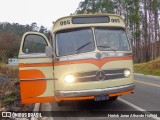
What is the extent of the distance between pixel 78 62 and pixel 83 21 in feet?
4.68

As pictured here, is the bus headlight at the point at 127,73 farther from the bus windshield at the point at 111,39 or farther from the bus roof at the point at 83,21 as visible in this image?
the bus roof at the point at 83,21

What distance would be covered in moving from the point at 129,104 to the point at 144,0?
55067mm

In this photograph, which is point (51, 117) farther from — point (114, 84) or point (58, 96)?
point (114, 84)

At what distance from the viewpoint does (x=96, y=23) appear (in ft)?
36.6

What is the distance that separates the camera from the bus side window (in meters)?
11.2

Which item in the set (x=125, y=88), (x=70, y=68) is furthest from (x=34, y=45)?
(x=125, y=88)

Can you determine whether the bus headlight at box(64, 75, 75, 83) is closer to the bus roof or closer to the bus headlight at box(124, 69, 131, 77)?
the bus roof

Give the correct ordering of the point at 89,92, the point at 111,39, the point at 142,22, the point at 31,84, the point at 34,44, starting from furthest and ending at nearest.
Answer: the point at 142,22, the point at 34,44, the point at 111,39, the point at 31,84, the point at 89,92

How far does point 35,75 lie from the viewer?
1082cm

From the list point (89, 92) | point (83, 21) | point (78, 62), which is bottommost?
point (89, 92)

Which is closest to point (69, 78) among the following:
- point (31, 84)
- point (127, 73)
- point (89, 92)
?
point (89, 92)

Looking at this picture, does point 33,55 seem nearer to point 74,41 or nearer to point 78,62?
point 74,41

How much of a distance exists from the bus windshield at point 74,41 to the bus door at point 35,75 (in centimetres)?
42

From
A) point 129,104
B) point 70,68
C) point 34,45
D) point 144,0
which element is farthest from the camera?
point 144,0
